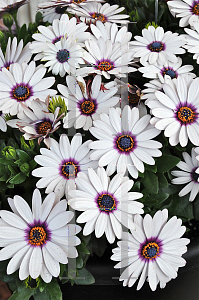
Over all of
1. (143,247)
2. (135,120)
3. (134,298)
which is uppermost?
(135,120)

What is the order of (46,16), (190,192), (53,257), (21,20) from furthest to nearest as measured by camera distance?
(21,20)
(46,16)
(190,192)
(53,257)

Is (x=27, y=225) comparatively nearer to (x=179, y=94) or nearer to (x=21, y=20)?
(x=179, y=94)

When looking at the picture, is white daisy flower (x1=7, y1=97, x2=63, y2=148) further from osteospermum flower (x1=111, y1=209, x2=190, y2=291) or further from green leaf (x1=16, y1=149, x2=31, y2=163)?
osteospermum flower (x1=111, y1=209, x2=190, y2=291)

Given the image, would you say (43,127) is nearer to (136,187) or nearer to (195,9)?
(136,187)

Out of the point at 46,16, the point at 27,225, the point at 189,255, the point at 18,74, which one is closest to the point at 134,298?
the point at 189,255

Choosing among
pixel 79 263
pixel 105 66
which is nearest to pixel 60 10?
pixel 105 66

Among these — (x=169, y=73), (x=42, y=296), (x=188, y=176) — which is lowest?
(x=42, y=296)

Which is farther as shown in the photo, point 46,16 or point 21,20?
point 21,20
